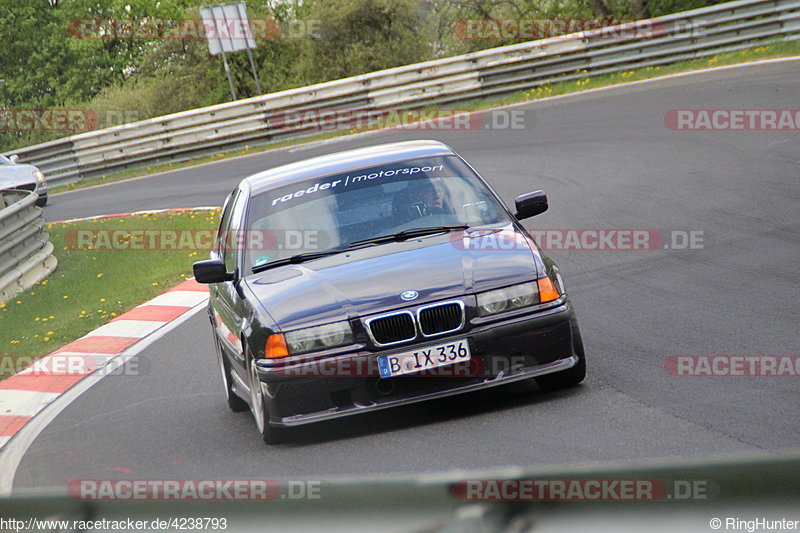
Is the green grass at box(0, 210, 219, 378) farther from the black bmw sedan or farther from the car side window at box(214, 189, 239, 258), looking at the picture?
the black bmw sedan

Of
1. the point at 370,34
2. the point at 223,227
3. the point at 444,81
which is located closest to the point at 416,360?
the point at 223,227

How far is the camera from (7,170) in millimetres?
24453

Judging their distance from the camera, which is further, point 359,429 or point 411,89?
point 411,89

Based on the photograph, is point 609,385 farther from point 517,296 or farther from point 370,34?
point 370,34

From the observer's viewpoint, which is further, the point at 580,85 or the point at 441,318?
the point at 580,85

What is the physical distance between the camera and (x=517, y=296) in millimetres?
5656

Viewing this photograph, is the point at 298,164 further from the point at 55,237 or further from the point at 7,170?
the point at 7,170

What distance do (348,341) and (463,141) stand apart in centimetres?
1417

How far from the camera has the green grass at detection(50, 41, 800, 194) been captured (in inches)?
839

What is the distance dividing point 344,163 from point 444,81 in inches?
688

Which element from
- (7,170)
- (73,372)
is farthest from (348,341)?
(7,170)

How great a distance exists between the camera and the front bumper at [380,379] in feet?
17.9

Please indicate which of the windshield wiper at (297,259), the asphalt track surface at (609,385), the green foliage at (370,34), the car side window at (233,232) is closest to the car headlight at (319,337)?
the asphalt track surface at (609,385)

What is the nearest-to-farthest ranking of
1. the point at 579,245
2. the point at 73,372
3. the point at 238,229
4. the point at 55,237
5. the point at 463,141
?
the point at 238,229, the point at 73,372, the point at 579,245, the point at 55,237, the point at 463,141
